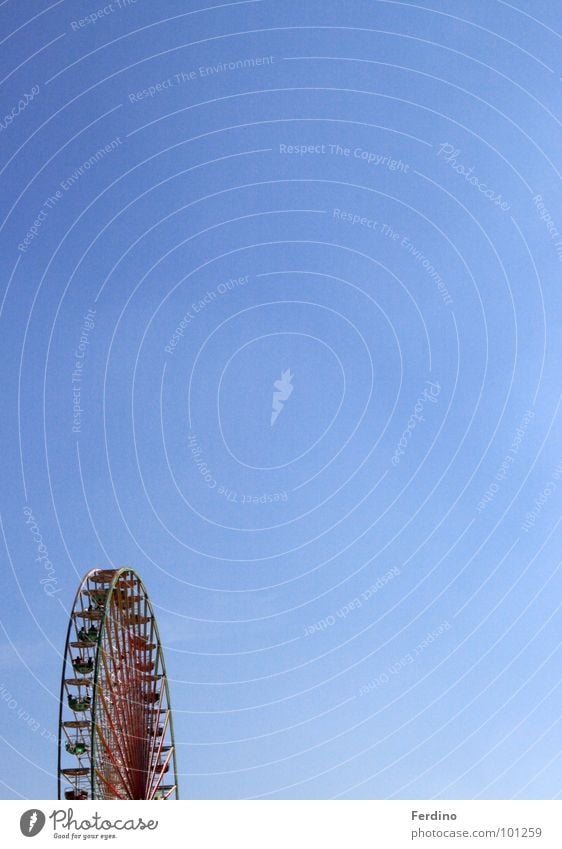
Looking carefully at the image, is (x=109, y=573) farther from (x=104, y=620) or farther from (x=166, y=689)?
(x=166, y=689)

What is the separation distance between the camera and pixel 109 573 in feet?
190

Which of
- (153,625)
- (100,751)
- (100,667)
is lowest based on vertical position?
(100,751)

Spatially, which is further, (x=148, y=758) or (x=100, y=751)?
(x=148, y=758)
